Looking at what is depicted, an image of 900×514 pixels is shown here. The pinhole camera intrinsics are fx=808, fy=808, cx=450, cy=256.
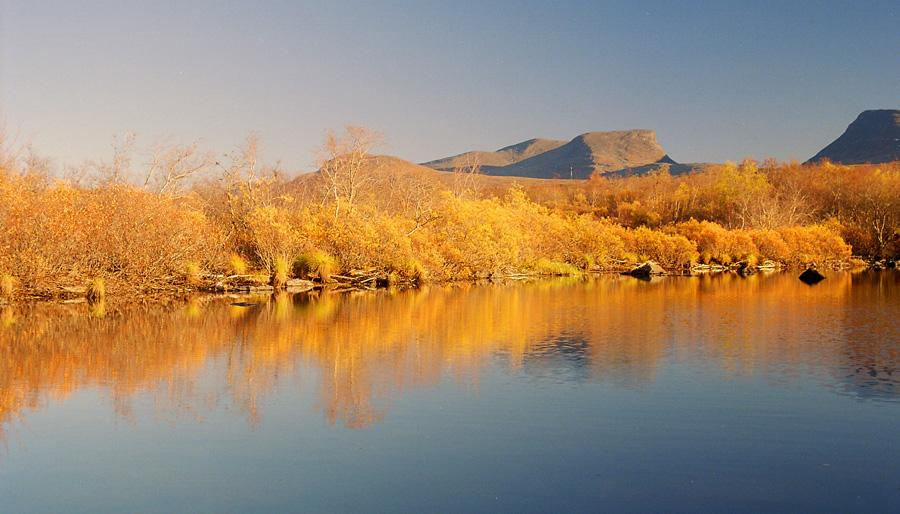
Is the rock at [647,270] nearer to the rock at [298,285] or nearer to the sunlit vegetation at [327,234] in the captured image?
the sunlit vegetation at [327,234]

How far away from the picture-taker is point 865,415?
10.7 meters

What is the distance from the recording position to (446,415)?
35.5 feet

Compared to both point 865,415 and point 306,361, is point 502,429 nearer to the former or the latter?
point 865,415

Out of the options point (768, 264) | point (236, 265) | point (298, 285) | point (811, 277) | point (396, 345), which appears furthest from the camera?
point (768, 264)

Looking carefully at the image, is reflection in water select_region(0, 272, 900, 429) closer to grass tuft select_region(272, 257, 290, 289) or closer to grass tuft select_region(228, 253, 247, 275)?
grass tuft select_region(272, 257, 290, 289)

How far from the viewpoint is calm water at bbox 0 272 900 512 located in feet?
25.7

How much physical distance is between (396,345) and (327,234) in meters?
19.3

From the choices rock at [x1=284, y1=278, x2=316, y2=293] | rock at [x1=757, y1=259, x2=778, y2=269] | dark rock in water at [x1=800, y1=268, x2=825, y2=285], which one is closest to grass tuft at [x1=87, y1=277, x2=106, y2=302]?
rock at [x1=284, y1=278, x2=316, y2=293]

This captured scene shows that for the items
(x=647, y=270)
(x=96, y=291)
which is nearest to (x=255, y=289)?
(x=96, y=291)

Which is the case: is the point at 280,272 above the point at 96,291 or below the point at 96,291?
above

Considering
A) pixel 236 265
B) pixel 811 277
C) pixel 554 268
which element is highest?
pixel 236 265

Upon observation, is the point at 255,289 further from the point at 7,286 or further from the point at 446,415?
the point at 446,415

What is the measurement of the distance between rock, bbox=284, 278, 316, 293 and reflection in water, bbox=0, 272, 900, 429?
4246 millimetres

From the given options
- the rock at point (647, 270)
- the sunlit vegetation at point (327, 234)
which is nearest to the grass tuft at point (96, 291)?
the sunlit vegetation at point (327, 234)
